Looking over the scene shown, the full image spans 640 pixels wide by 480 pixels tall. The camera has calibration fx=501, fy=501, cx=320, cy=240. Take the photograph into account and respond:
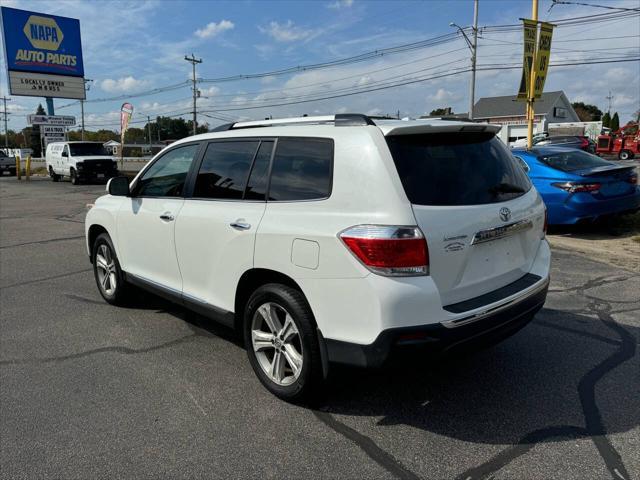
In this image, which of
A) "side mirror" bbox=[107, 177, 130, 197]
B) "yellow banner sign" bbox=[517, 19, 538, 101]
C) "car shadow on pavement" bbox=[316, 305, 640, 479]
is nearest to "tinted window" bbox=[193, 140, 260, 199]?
"side mirror" bbox=[107, 177, 130, 197]

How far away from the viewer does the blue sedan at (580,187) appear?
26.9 ft

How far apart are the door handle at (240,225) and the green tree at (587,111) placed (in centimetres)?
10388

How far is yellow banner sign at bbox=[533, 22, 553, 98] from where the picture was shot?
1439 centimetres

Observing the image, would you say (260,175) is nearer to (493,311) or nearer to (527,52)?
(493,311)

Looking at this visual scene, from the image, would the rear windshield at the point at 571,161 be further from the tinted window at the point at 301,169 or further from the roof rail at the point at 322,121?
the tinted window at the point at 301,169

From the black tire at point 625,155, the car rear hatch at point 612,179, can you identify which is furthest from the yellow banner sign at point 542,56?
the black tire at point 625,155

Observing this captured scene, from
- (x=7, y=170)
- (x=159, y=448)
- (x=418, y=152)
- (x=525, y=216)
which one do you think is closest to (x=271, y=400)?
(x=159, y=448)

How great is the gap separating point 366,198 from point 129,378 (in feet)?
7.67

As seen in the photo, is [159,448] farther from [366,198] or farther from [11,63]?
[11,63]

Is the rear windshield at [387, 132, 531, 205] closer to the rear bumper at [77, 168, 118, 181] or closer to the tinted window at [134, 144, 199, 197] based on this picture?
the tinted window at [134, 144, 199, 197]

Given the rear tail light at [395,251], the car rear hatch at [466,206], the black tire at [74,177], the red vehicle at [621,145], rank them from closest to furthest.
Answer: the rear tail light at [395,251]
the car rear hatch at [466,206]
the black tire at [74,177]
the red vehicle at [621,145]

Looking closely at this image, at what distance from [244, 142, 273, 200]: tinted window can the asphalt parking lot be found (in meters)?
1.37

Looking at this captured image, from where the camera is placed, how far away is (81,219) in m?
12.8

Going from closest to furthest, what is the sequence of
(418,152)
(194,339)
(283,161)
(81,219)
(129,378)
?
(418,152) < (283,161) < (129,378) < (194,339) < (81,219)
